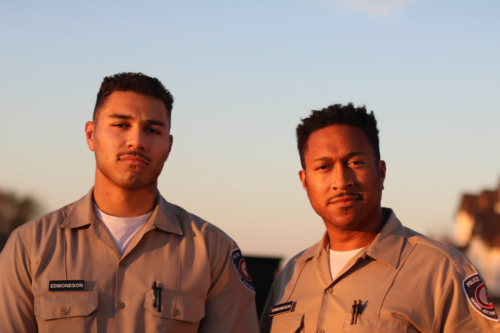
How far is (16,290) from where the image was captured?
13.9 feet

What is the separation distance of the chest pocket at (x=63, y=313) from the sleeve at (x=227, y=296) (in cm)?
74

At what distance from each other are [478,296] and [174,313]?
1.93 metres

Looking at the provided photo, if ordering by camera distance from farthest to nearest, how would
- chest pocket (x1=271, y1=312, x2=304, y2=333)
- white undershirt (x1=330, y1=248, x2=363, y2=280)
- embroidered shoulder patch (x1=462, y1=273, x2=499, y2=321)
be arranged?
Result: white undershirt (x1=330, y1=248, x2=363, y2=280) < chest pocket (x1=271, y1=312, x2=304, y2=333) < embroidered shoulder patch (x1=462, y1=273, x2=499, y2=321)

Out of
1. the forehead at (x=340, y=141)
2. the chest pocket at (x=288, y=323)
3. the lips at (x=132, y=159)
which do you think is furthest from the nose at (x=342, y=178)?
the lips at (x=132, y=159)

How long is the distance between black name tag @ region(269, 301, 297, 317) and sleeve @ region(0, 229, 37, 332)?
1741 millimetres

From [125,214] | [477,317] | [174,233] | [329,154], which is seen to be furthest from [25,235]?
[477,317]

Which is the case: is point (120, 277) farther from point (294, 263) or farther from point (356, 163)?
point (356, 163)

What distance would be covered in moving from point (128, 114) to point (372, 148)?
178cm

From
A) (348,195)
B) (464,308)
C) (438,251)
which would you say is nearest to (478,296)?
(464,308)

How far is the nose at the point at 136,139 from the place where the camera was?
4449 mm

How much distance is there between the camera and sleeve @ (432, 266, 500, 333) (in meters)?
4.25

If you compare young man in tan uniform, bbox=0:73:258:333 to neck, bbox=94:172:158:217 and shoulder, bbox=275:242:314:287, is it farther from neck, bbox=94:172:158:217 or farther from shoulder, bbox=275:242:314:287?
shoulder, bbox=275:242:314:287

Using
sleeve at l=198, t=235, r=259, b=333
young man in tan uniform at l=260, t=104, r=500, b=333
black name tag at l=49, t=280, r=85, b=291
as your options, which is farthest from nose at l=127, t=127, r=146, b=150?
young man in tan uniform at l=260, t=104, r=500, b=333

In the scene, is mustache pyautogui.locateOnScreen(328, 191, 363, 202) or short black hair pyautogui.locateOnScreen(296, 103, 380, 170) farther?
short black hair pyautogui.locateOnScreen(296, 103, 380, 170)
